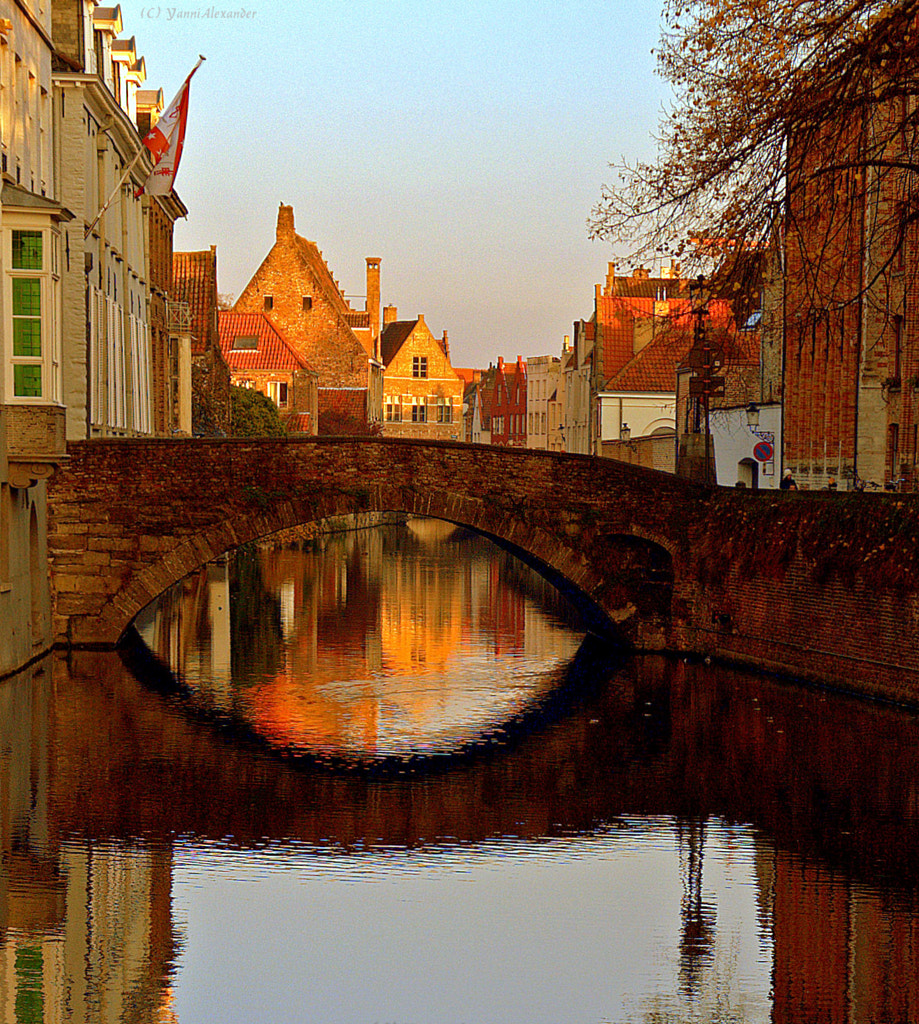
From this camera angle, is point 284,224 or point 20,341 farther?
point 284,224

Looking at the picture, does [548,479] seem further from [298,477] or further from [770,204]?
[770,204]

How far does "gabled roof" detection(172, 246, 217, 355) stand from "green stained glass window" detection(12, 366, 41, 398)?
3322 centimetres

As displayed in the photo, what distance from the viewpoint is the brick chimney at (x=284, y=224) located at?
83.6 metres

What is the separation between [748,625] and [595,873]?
1317 centimetres

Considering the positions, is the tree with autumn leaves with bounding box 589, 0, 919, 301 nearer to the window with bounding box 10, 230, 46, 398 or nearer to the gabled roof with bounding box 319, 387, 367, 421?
the window with bounding box 10, 230, 46, 398

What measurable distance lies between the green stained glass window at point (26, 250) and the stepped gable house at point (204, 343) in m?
28.9

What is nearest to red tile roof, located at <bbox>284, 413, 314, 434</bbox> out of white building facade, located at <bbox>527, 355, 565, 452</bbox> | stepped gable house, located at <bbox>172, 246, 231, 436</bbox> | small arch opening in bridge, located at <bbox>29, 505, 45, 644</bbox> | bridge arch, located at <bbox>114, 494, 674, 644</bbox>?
stepped gable house, located at <bbox>172, 246, 231, 436</bbox>

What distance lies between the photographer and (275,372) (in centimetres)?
7106

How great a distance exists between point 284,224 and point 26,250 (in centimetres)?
6402

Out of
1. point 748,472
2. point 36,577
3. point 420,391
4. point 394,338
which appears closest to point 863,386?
point 748,472

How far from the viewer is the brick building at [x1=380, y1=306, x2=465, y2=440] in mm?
111250

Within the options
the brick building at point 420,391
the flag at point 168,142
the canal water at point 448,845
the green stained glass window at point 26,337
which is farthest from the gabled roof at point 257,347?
the green stained glass window at point 26,337

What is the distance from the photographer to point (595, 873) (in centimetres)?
1276

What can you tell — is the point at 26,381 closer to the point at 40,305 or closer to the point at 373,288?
the point at 40,305
